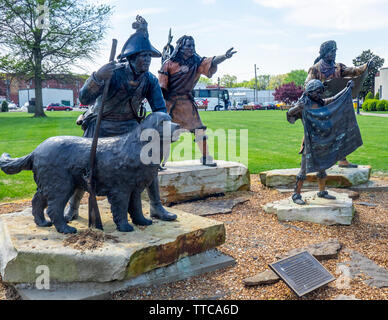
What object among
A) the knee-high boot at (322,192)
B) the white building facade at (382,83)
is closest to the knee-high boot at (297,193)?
the knee-high boot at (322,192)

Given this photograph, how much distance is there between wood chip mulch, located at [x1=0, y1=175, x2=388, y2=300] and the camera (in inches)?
135

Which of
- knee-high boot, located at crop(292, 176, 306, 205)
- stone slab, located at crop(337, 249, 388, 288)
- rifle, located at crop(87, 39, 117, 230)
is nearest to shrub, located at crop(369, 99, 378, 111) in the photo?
knee-high boot, located at crop(292, 176, 306, 205)

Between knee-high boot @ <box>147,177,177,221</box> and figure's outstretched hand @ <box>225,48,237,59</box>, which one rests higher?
figure's outstretched hand @ <box>225,48,237,59</box>

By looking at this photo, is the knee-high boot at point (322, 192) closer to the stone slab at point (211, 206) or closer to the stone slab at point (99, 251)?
the stone slab at point (211, 206)

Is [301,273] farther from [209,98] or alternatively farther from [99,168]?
[209,98]

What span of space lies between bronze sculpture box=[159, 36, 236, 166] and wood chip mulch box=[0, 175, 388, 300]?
1791mm

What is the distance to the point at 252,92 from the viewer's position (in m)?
73.9

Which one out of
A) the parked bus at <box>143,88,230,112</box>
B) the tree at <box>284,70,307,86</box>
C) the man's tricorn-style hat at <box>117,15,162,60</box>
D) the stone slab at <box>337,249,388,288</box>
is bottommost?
the stone slab at <box>337,249,388,288</box>

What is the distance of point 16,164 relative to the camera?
3.82 meters

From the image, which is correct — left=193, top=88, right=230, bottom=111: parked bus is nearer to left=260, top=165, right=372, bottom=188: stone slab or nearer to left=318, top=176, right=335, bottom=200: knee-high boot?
left=260, top=165, right=372, bottom=188: stone slab

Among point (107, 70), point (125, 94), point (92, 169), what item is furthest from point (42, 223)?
point (107, 70)

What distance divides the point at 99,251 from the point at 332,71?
18.2ft

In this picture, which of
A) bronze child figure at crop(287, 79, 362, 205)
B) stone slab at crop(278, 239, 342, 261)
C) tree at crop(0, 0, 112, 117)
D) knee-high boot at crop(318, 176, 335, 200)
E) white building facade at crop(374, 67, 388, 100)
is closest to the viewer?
stone slab at crop(278, 239, 342, 261)
